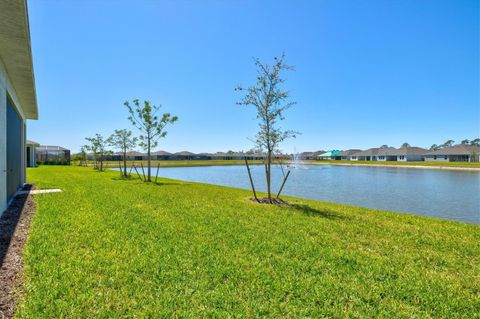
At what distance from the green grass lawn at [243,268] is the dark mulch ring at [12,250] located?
0.38 feet

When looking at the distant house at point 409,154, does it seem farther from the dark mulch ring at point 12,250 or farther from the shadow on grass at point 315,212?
the dark mulch ring at point 12,250

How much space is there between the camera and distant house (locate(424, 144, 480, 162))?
6078 cm

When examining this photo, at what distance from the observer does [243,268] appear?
151 inches

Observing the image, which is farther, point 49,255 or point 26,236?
point 26,236

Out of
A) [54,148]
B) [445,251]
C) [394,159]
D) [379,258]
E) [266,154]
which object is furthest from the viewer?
[394,159]

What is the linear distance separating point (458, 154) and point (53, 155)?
75.1 m

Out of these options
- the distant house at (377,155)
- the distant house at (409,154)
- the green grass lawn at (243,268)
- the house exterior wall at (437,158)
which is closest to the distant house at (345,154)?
the distant house at (377,155)

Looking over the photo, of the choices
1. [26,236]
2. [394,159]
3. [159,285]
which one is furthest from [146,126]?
[394,159]

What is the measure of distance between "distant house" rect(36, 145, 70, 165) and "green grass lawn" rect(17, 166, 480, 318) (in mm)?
40319

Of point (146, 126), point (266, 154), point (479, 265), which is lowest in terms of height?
point (479, 265)

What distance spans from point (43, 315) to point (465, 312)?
3.92m

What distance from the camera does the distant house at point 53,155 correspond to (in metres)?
41.3

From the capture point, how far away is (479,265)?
14.0ft

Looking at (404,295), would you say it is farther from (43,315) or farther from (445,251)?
(43,315)
